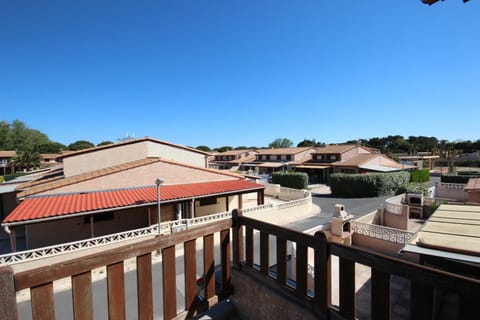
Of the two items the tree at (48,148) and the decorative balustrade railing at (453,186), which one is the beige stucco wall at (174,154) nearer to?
the decorative balustrade railing at (453,186)

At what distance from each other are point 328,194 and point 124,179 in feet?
69.0

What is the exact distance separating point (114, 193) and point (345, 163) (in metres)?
29.3

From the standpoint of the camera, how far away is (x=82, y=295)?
198cm

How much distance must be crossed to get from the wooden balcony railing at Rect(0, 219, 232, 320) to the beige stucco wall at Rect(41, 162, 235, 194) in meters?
12.7

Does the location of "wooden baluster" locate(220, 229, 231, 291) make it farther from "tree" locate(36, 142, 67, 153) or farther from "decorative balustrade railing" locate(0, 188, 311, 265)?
"tree" locate(36, 142, 67, 153)

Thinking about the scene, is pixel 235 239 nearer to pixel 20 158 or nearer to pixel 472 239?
pixel 472 239

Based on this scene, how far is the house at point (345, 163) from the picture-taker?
30428 mm

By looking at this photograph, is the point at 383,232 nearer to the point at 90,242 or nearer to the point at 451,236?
the point at 451,236

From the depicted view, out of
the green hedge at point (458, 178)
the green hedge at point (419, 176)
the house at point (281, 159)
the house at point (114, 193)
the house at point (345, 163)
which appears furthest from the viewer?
the house at point (281, 159)

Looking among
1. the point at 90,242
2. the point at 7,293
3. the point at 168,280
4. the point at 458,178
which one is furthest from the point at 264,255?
the point at 458,178

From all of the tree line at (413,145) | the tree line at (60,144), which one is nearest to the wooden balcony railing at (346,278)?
the tree line at (413,145)

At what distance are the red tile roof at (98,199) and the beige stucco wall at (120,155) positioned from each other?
2978mm

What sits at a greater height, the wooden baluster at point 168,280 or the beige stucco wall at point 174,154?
the beige stucco wall at point 174,154

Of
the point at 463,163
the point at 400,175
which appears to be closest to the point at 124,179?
the point at 400,175
